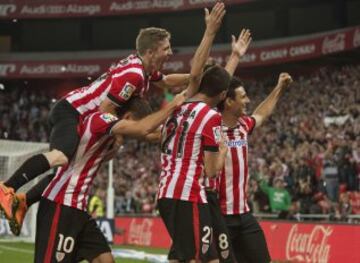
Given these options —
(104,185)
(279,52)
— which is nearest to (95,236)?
(104,185)

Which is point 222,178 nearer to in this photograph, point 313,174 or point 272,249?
point 272,249

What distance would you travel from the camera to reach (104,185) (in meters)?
26.8

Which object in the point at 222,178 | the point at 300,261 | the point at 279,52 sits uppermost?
the point at 279,52

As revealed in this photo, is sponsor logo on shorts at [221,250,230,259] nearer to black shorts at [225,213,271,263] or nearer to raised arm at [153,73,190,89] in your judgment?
black shorts at [225,213,271,263]

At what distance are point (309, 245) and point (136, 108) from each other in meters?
8.87

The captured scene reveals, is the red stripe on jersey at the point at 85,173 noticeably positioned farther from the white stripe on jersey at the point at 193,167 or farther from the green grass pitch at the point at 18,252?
the green grass pitch at the point at 18,252

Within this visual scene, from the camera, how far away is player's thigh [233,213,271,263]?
7250 mm

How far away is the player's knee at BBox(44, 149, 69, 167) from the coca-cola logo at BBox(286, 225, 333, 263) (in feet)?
28.4

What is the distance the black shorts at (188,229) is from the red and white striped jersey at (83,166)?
686mm

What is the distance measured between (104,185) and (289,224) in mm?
12514

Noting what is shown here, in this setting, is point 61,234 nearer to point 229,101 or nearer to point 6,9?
point 229,101

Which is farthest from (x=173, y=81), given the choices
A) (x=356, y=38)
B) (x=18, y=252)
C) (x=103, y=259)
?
(x=356, y=38)

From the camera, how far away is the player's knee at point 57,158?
602cm

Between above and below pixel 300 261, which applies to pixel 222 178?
above
